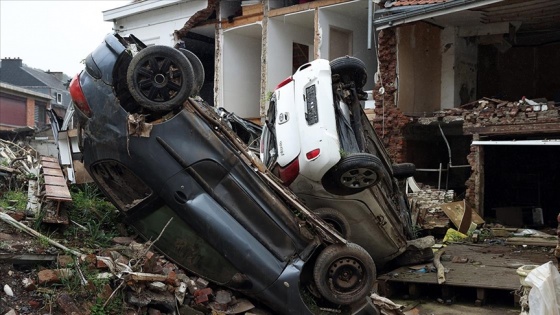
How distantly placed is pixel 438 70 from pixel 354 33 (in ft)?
11.0

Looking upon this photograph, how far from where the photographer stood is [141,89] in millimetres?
4957

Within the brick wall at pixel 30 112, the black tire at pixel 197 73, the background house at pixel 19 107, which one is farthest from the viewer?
the brick wall at pixel 30 112

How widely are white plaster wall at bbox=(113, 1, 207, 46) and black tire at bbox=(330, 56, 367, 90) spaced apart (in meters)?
12.3

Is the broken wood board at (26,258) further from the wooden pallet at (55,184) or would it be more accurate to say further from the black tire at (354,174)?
the black tire at (354,174)


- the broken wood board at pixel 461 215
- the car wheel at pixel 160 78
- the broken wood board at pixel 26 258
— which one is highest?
the car wheel at pixel 160 78

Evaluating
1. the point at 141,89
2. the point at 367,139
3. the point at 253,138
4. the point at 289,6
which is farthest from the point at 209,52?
the point at 141,89

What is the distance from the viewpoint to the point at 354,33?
16328mm

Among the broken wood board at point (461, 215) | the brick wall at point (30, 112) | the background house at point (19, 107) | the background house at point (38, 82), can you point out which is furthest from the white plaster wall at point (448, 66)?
the background house at point (38, 82)

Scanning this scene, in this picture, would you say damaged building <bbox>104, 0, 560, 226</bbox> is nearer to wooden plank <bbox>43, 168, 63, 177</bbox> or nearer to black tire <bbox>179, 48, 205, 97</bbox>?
black tire <bbox>179, 48, 205, 97</bbox>

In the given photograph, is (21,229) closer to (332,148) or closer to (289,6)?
(332,148)

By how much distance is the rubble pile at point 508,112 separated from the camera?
11008 millimetres

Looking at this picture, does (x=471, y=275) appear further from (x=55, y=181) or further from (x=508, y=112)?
(x=508, y=112)

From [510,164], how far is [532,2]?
5.01 metres

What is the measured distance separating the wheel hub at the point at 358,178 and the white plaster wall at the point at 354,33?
33.7 feet
